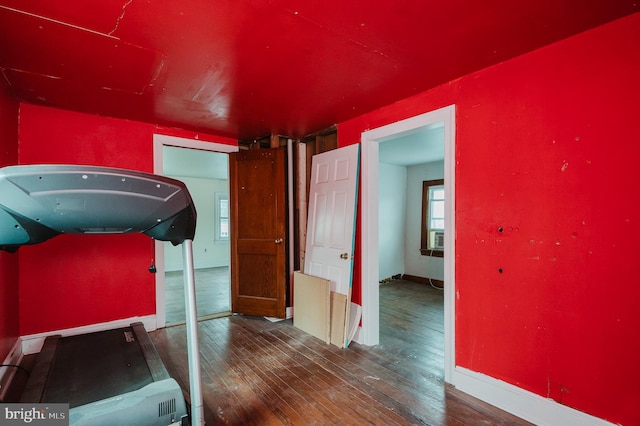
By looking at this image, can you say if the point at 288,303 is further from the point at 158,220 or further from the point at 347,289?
the point at 158,220

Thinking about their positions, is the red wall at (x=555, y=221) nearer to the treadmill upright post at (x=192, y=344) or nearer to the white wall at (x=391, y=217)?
the treadmill upright post at (x=192, y=344)

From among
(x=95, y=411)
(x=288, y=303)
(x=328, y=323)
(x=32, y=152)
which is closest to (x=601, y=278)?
(x=328, y=323)

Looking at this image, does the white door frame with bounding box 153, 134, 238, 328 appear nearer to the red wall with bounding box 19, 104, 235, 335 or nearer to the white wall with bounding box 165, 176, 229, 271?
the red wall with bounding box 19, 104, 235, 335

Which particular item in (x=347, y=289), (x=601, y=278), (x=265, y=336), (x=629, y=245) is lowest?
(x=265, y=336)

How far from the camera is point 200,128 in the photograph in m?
3.61

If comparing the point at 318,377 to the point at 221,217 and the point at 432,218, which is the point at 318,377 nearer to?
the point at 432,218

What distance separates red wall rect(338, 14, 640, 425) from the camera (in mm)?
1604

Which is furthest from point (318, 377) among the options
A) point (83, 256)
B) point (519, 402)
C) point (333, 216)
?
point (83, 256)

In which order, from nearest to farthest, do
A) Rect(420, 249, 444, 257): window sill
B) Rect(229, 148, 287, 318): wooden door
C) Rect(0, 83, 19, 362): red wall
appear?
Rect(0, 83, 19, 362): red wall < Rect(229, 148, 287, 318): wooden door < Rect(420, 249, 444, 257): window sill

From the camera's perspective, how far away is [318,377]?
2.42 metres

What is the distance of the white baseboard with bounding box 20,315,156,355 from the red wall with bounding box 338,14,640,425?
323 cm

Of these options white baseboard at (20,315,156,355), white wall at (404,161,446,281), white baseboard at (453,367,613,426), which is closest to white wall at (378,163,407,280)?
white wall at (404,161,446,281)

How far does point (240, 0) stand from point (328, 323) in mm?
2779

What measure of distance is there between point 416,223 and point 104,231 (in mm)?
5836
